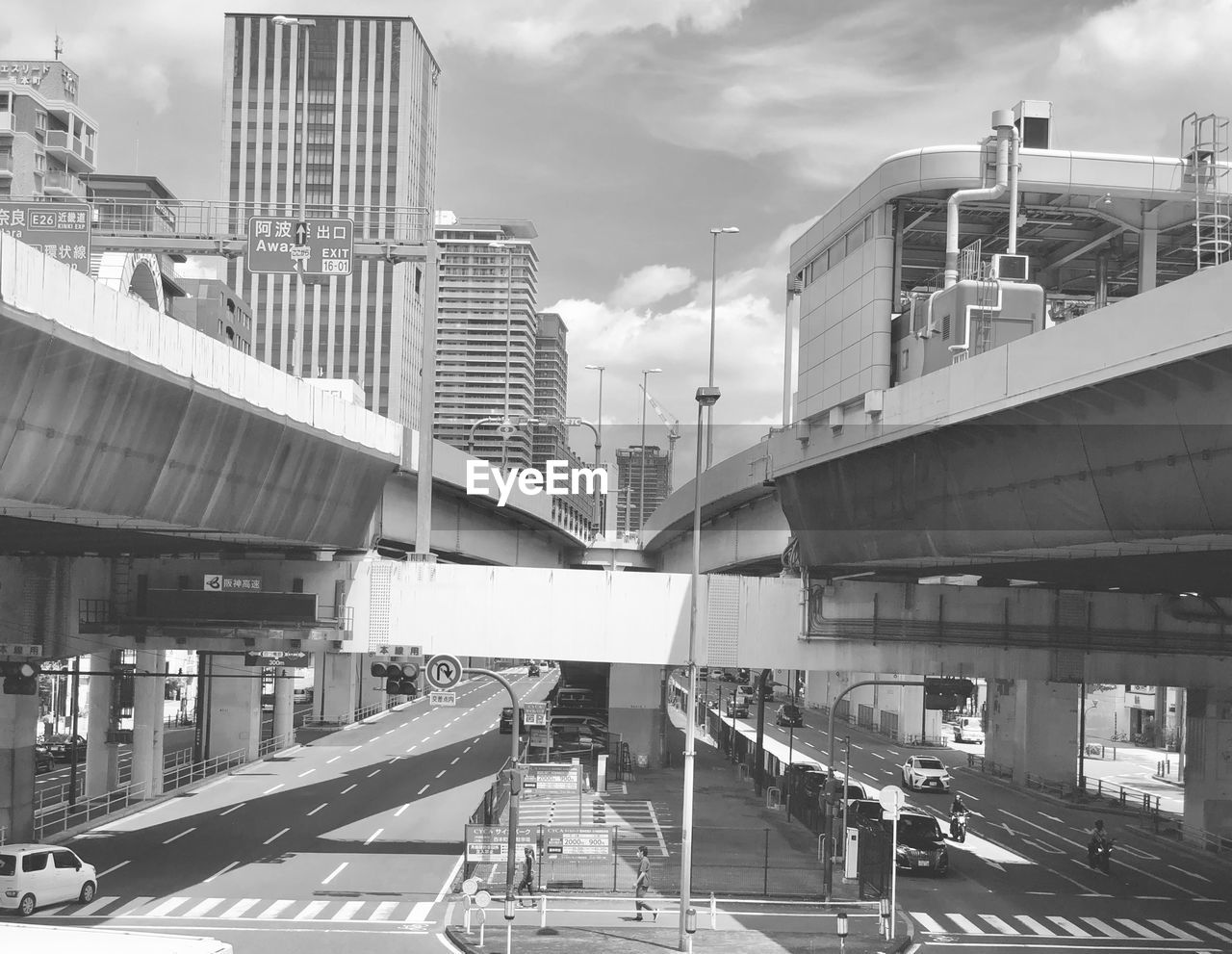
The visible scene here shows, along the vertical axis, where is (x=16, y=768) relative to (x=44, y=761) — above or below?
above

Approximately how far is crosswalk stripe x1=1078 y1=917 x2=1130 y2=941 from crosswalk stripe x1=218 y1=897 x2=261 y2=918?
65.5ft

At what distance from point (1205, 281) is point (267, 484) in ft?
64.7

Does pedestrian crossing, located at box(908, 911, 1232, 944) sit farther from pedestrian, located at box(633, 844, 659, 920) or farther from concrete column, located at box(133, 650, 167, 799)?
concrete column, located at box(133, 650, 167, 799)

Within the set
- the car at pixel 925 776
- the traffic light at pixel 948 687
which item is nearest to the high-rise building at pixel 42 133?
the car at pixel 925 776

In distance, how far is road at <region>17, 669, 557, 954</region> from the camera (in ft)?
91.7

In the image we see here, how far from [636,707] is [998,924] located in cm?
3299

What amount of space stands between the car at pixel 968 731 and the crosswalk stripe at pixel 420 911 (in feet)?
→ 224

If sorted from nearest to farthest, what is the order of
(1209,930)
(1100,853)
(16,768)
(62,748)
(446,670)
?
(446,670), (1209,930), (16,768), (1100,853), (62,748)

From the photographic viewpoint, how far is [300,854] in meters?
37.8

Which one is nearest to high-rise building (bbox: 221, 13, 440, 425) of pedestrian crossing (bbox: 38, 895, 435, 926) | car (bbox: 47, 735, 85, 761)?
car (bbox: 47, 735, 85, 761)

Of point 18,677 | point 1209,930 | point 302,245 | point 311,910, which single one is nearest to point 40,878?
point 311,910

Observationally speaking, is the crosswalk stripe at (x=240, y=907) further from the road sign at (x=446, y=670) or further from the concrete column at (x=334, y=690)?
the concrete column at (x=334, y=690)

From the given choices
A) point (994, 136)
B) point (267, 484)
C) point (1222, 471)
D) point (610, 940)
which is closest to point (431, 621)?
point (267, 484)

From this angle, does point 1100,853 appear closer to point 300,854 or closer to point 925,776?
point 925,776
